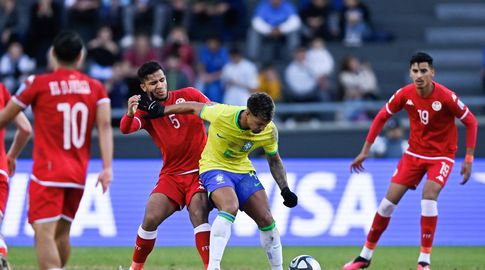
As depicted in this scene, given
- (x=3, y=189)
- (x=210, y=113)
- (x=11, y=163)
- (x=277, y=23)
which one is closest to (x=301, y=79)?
(x=277, y=23)

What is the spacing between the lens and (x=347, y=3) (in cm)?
2267

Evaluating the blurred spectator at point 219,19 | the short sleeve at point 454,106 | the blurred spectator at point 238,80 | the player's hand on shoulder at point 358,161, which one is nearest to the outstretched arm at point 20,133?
the player's hand on shoulder at point 358,161

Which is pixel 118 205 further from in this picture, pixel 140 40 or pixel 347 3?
pixel 347 3

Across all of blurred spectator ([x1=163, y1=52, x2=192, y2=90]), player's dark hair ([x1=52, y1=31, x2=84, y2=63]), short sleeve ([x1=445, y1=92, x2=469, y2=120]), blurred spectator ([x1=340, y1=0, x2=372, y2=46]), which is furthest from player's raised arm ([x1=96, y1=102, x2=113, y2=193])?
blurred spectator ([x1=340, y1=0, x2=372, y2=46])

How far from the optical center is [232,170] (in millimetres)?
11125

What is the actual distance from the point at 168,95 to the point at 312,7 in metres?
11.7

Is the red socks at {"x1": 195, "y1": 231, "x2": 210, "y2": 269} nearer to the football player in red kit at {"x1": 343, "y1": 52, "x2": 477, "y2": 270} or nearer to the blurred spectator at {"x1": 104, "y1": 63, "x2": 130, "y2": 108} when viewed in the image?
the football player in red kit at {"x1": 343, "y1": 52, "x2": 477, "y2": 270}

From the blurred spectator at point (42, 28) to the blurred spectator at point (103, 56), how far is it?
138cm

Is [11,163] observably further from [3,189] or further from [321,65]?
[321,65]

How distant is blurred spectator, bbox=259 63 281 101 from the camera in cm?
2098

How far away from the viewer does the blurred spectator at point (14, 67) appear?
69.9ft

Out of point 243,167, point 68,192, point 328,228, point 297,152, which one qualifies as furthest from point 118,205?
point 68,192

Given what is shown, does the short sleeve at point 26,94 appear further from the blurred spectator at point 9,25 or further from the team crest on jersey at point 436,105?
the blurred spectator at point 9,25

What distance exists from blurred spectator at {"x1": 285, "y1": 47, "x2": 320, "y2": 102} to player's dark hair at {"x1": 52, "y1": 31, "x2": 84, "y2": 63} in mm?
11807
